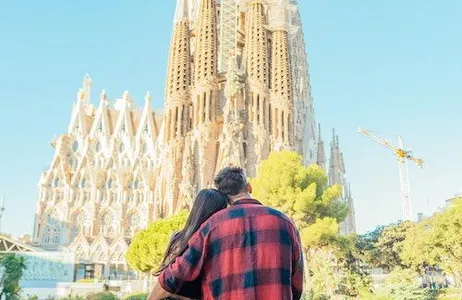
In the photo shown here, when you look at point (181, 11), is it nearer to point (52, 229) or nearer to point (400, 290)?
point (52, 229)

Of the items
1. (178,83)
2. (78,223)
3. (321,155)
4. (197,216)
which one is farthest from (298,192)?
(78,223)

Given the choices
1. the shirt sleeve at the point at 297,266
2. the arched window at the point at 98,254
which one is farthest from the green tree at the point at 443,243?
the arched window at the point at 98,254

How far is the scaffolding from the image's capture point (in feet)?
136

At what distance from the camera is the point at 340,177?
53.3 m

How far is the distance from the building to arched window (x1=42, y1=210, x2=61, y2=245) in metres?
27.8

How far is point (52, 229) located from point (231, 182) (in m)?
46.0

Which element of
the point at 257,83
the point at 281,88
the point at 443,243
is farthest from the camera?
the point at 281,88

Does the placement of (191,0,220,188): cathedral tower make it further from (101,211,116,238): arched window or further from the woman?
the woman

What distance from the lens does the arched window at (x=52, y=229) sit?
145ft

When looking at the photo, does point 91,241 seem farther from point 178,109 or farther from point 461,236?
point 461,236

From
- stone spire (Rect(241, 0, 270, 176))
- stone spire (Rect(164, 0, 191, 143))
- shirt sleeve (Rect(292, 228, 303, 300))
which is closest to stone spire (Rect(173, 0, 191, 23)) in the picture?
stone spire (Rect(164, 0, 191, 143))

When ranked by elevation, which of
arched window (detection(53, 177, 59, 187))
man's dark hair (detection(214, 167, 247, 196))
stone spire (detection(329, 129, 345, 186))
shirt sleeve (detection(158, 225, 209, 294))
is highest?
stone spire (detection(329, 129, 345, 186))

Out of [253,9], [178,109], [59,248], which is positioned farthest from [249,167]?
[59,248]

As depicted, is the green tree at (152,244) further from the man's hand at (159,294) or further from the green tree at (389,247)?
the man's hand at (159,294)
